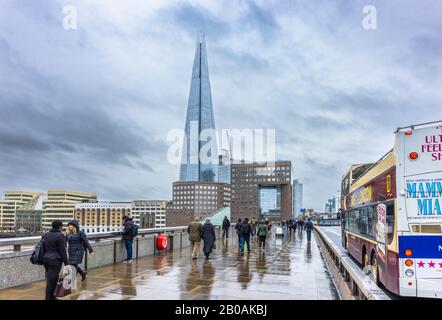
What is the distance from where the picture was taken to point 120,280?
9008mm

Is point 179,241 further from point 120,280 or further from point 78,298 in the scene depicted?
point 78,298

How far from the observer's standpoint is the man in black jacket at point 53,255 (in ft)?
19.5

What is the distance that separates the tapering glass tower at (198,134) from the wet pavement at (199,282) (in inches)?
6191

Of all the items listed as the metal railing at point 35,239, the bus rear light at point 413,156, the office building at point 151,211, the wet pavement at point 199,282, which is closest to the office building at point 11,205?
the office building at point 151,211

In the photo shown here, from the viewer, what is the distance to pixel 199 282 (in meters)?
9.12

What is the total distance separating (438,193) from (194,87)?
570ft

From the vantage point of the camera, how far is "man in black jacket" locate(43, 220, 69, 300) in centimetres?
595

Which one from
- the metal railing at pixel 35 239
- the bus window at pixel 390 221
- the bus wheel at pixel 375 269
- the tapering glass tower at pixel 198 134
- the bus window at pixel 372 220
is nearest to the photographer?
the metal railing at pixel 35 239

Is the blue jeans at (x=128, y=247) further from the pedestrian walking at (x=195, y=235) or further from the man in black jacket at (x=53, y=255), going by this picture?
the man in black jacket at (x=53, y=255)

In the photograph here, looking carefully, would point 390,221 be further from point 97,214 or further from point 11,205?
point 97,214

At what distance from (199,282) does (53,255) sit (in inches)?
162

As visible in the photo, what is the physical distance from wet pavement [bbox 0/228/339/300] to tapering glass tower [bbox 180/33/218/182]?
157245mm

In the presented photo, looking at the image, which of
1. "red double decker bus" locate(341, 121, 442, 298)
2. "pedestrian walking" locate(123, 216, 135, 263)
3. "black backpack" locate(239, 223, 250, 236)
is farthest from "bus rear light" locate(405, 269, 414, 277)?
"black backpack" locate(239, 223, 250, 236)
